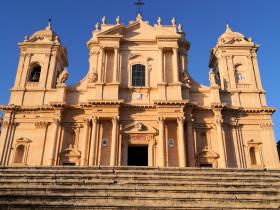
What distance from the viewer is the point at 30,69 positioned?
90.0 ft

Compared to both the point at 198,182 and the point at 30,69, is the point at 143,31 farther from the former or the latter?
the point at 198,182

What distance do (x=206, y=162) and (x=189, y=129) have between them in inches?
92.9

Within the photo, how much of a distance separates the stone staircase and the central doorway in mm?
11326

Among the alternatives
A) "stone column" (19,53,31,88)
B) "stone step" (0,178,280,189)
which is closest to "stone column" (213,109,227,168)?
"stone step" (0,178,280,189)

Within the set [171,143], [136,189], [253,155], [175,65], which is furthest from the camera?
[175,65]

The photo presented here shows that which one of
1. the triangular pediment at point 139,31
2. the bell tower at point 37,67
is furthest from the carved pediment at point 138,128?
the triangular pediment at point 139,31

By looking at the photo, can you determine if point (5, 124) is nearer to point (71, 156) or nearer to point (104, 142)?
point (71, 156)

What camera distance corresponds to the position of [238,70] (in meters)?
27.9

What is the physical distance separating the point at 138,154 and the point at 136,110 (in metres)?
2.89

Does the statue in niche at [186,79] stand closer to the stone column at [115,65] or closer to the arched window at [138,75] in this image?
the arched window at [138,75]

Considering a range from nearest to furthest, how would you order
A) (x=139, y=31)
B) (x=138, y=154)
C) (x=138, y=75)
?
(x=138, y=154)
(x=138, y=75)
(x=139, y=31)

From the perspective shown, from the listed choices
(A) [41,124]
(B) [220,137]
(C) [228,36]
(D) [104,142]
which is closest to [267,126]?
(B) [220,137]

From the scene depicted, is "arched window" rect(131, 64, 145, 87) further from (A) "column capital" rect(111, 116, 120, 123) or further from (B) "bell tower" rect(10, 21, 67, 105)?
(B) "bell tower" rect(10, 21, 67, 105)

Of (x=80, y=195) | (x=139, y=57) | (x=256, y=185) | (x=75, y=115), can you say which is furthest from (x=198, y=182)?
(x=139, y=57)
